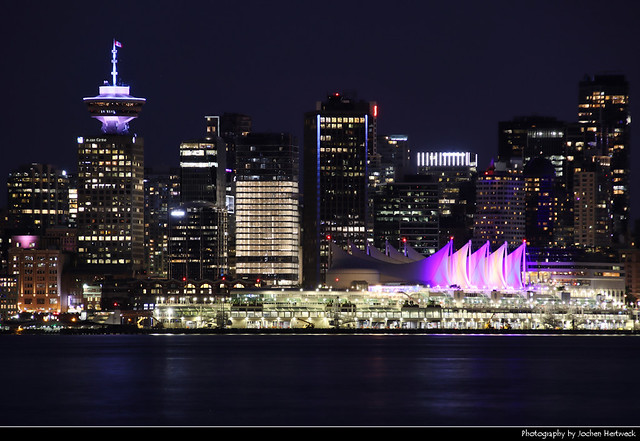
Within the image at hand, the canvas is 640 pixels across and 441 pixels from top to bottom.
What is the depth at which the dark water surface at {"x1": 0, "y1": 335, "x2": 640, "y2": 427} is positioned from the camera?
3071 inches

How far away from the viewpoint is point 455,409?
270 ft

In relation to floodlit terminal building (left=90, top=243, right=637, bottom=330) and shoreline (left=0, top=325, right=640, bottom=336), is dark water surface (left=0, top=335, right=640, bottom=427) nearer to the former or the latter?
shoreline (left=0, top=325, right=640, bottom=336)

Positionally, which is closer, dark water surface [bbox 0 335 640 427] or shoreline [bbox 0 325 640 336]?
dark water surface [bbox 0 335 640 427]

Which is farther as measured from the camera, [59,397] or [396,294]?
[396,294]

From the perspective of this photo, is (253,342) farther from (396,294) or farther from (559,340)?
(559,340)

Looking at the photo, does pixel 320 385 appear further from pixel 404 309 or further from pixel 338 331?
pixel 404 309

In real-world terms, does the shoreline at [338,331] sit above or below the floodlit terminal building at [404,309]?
below

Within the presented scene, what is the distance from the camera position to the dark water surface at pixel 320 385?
7800cm

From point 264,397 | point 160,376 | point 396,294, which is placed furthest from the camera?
point 396,294

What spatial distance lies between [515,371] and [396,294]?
7598cm

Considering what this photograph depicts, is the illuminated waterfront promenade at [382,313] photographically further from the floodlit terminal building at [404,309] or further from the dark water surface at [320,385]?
the dark water surface at [320,385]

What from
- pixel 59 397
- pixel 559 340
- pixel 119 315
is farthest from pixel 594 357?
pixel 119 315

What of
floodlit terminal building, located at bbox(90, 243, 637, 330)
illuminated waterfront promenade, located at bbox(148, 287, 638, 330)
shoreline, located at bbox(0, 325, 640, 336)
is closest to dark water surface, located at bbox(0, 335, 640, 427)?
shoreline, located at bbox(0, 325, 640, 336)

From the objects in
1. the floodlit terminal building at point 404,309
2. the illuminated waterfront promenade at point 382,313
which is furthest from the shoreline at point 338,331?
the floodlit terminal building at point 404,309
